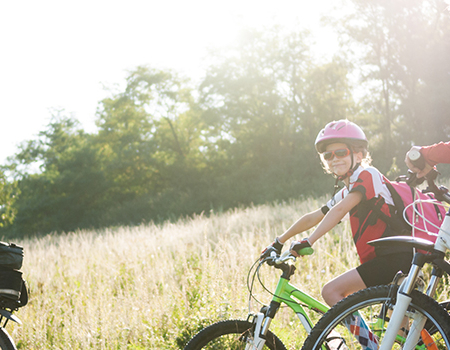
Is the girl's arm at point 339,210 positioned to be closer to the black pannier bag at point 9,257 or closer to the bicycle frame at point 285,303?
the bicycle frame at point 285,303

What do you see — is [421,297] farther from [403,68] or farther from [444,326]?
[403,68]

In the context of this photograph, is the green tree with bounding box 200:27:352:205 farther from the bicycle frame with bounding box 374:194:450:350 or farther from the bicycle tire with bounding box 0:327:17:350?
the bicycle frame with bounding box 374:194:450:350

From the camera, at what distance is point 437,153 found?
2252 mm

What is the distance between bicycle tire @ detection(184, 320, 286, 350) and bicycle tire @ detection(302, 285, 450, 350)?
0.39 m

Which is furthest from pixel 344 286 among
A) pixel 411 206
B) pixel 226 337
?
pixel 226 337

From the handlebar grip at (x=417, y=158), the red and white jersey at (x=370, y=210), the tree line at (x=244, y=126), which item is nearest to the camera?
the handlebar grip at (x=417, y=158)

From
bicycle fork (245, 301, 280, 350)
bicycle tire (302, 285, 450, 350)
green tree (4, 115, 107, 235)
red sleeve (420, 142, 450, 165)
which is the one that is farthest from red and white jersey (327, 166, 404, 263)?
green tree (4, 115, 107, 235)

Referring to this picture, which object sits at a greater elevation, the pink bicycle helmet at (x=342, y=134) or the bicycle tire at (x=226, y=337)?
the pink bicycle helmet at (x=342, y=134)

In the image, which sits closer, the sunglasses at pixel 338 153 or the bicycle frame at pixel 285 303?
the bicycle frame at pixel 285 303

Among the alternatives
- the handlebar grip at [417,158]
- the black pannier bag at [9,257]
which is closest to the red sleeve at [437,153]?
the handlebar grip at [417,158]

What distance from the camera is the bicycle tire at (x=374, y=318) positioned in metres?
1.95

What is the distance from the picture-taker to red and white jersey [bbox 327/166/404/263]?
2.59 m

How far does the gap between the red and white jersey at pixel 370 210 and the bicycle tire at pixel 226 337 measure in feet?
2.81

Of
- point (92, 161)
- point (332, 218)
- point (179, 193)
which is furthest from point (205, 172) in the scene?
point (332, 218)
